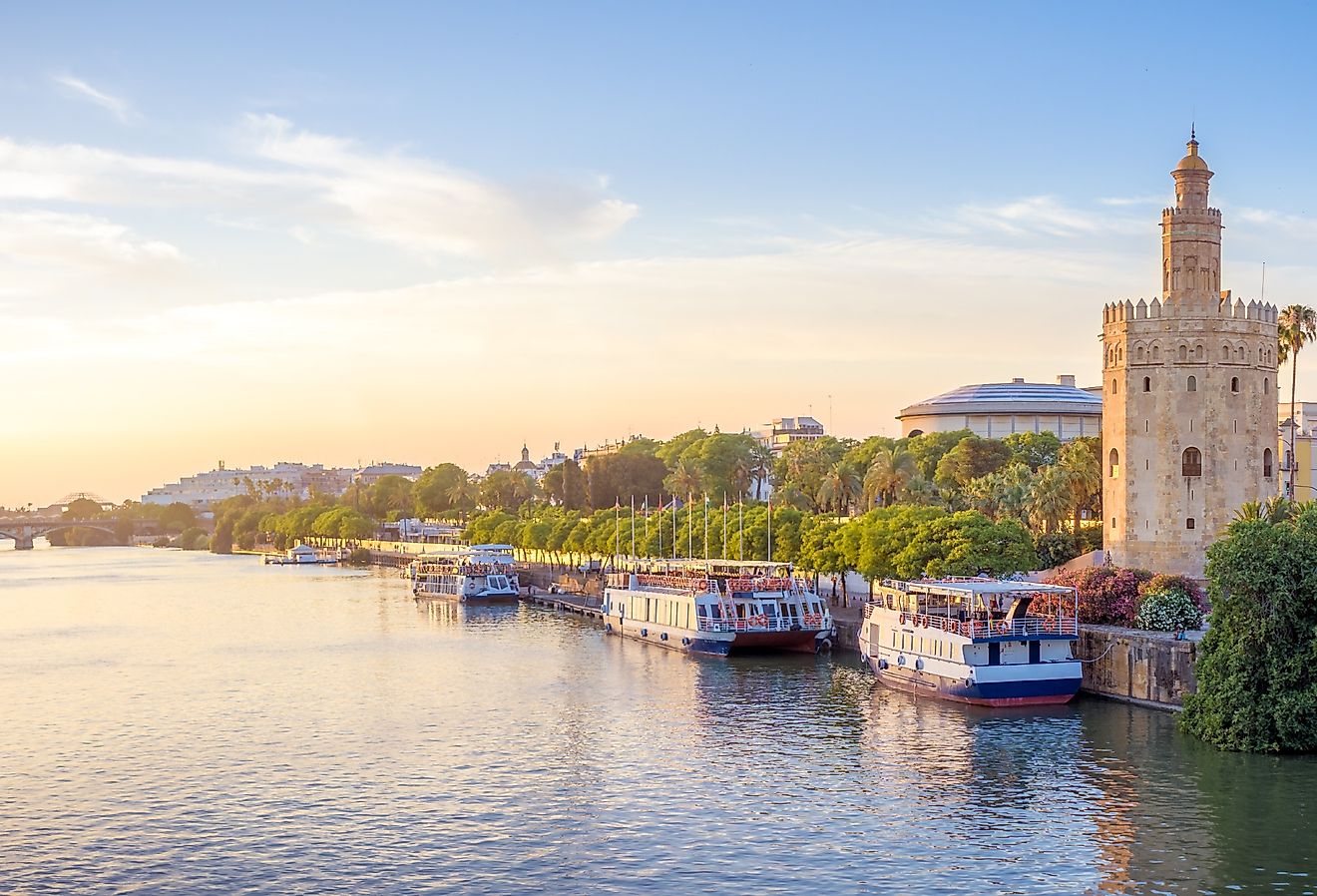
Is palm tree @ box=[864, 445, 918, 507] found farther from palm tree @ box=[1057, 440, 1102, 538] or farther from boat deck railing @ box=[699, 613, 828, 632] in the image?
boat deck railing @ box=[699, 613, 828, 632]

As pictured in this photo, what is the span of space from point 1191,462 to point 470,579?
67001 millimetres

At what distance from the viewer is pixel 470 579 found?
11881 centimetres

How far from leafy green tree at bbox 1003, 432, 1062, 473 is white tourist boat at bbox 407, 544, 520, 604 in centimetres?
4262

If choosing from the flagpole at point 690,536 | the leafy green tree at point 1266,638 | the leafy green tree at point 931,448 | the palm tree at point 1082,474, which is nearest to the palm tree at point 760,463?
the leafy green tree at point 931,448

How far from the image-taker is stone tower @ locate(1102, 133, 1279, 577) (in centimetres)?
6538

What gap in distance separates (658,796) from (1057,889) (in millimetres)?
12436

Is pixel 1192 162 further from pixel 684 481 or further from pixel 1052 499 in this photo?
pixel 684 481

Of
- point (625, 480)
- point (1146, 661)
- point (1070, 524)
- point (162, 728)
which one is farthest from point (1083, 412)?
point (162, 728)

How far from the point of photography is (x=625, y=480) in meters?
170

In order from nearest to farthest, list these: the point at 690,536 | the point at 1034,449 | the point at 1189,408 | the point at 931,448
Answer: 1. the point at 1189,408
2. the point at 690,536
3. the point at 1034,449
4. the point at 931,448

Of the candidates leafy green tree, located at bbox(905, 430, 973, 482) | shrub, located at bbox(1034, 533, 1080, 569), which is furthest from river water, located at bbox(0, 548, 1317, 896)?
leafy green tree, located at bbox(905, 430, 973, 482)

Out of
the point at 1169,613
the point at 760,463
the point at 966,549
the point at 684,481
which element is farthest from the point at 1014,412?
the point at 1169,613

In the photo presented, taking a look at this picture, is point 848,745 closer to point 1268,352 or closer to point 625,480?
point 1268,352

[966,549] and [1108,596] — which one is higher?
[966,549]
